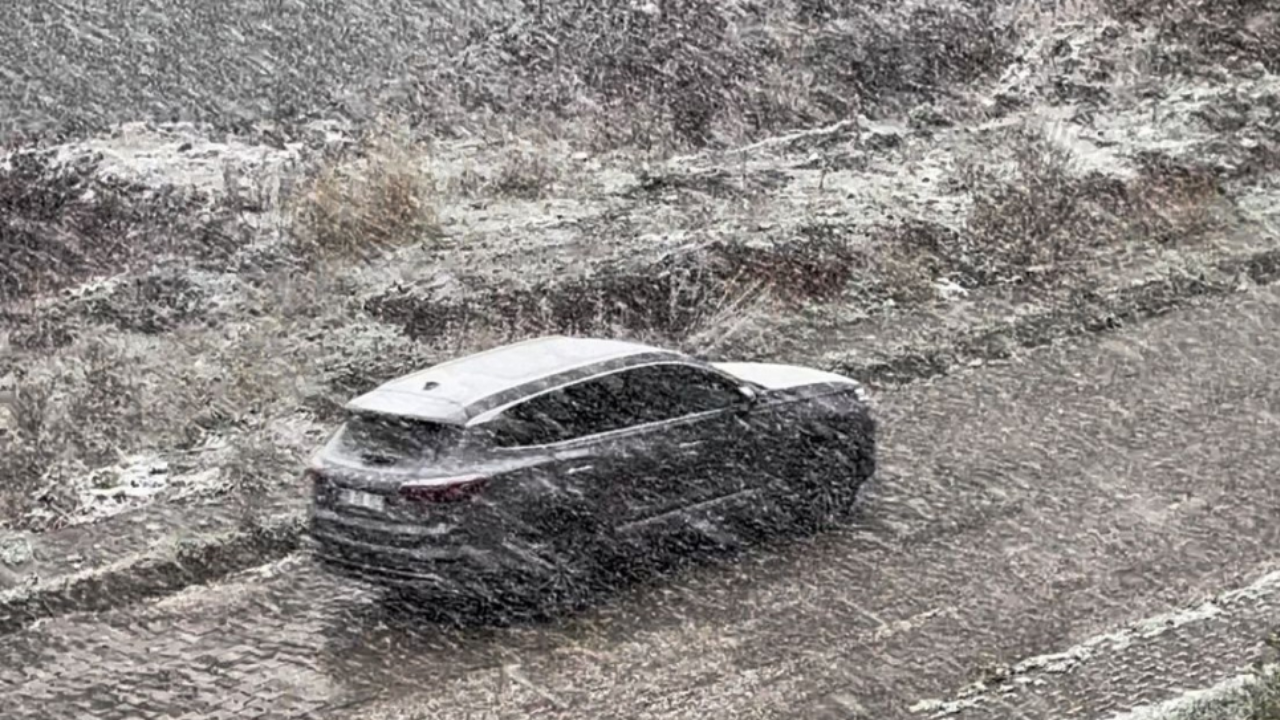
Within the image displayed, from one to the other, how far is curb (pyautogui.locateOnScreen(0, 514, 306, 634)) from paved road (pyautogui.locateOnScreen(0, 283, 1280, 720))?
5.6 inches

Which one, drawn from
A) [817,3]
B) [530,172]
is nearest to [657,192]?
[530,172]

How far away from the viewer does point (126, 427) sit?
1262 centimetres

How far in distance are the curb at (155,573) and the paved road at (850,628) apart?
142 mm

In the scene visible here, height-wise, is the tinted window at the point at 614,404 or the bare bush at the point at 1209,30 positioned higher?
the bare bush at the point at 1209,30

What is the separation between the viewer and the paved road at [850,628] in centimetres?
894

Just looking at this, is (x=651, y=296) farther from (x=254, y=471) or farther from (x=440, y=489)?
(x=440, y=489)

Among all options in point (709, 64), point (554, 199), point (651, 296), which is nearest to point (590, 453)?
point (651, 296)

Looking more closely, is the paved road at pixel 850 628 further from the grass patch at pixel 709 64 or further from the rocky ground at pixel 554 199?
the grass patch at pixel 709 64

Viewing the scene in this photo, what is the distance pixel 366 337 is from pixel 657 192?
5.14m

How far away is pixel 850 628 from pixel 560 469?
1905 mm

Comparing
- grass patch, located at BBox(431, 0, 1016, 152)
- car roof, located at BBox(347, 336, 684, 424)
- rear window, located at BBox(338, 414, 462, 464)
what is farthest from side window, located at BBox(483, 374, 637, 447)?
grass patch, located at BBox(431, 0, 1016, 152)

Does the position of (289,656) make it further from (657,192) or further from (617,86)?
(617,86)

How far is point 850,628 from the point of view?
9727 mm

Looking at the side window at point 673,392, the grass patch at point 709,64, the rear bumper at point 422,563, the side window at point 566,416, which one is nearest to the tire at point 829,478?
the side window at point 673,392
